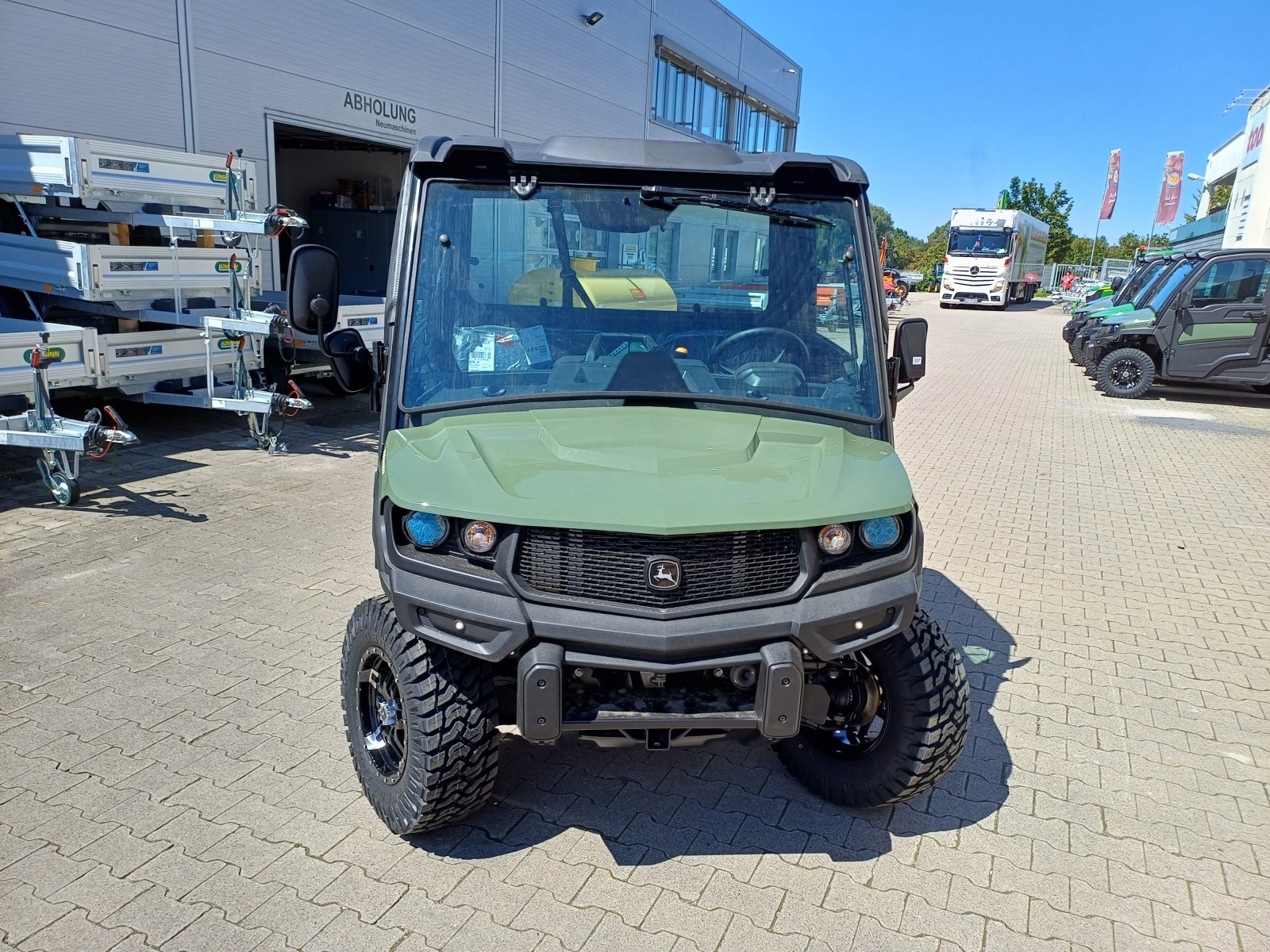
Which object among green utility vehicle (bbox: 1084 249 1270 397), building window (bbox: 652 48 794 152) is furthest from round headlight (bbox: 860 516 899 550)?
building window (bbox: 652 48 794 152)

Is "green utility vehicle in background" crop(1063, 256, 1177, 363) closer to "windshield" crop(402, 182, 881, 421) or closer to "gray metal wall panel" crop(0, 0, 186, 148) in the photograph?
"windshield" crop(402, 182, 881, 421)

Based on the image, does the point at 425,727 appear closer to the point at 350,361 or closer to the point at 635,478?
the point at 635,478

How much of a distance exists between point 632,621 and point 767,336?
137cm

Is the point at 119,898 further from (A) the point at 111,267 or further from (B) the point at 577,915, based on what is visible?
(A) the point at 111,267

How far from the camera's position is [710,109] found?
3145 cm

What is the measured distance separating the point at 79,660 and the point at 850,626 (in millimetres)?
3771

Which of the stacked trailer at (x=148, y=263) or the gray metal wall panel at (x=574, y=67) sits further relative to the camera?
the gray metal wall panel at (x=574, y=67)

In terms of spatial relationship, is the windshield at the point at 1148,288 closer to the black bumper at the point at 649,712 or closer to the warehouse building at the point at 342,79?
the warehouse building at the point at 342,79

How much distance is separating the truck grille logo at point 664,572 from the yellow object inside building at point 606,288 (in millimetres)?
1190

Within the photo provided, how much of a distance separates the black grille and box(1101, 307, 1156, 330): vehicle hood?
14.3 metres

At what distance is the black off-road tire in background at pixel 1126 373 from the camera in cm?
1473

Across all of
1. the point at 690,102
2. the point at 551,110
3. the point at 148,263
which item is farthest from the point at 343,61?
the point at 690,102

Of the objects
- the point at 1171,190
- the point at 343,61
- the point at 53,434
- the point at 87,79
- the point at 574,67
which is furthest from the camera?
the point at 1171,190

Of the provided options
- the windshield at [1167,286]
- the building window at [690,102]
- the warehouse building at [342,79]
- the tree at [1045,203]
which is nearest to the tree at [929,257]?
the tree at [1045,203]
